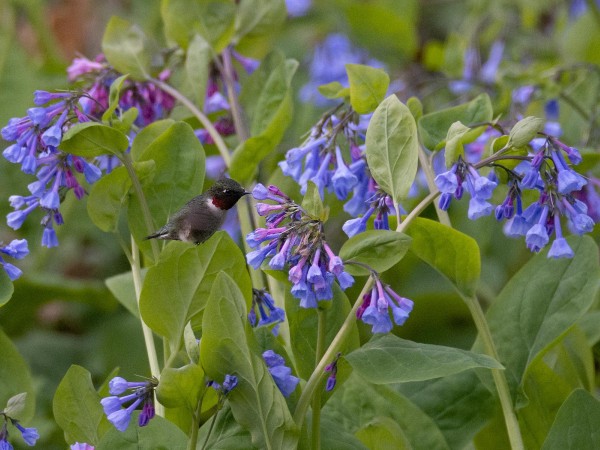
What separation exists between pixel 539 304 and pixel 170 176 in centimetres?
54

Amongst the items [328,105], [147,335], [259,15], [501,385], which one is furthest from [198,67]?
[328,105]

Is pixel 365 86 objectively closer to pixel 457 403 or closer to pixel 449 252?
pixel 449 252

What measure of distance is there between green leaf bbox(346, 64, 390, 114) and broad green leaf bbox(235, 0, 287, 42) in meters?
0.47

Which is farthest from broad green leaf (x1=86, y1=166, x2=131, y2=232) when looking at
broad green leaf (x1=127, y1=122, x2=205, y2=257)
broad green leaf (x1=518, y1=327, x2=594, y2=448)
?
broad green leaf (x1=518, y1=327, x2=594, y2=448)

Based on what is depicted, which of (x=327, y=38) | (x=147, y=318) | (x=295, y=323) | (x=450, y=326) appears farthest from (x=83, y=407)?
(x=327, y=38)

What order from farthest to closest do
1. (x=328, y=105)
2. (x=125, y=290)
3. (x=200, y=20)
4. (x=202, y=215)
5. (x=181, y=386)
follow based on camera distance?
1. (x=328, y=105)
2. (x=200, y=20)
3. (x=125, y=290)
4. (x=202, y=215)
5. (x=181, y=386)

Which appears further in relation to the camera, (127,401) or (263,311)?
(263,311)

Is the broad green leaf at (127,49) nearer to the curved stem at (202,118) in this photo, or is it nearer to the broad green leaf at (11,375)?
the curved stem at (202,118)

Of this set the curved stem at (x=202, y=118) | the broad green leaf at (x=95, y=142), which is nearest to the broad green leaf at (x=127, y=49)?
the curved stem at (x=202, y=118)

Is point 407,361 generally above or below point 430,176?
below

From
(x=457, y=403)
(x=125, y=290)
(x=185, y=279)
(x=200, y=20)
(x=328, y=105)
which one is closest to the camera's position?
(x=185, y=279)

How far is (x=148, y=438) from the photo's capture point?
3.53 ft

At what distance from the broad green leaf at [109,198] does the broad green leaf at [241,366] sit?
11.9 inches

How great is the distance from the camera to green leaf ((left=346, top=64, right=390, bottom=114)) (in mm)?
1251
